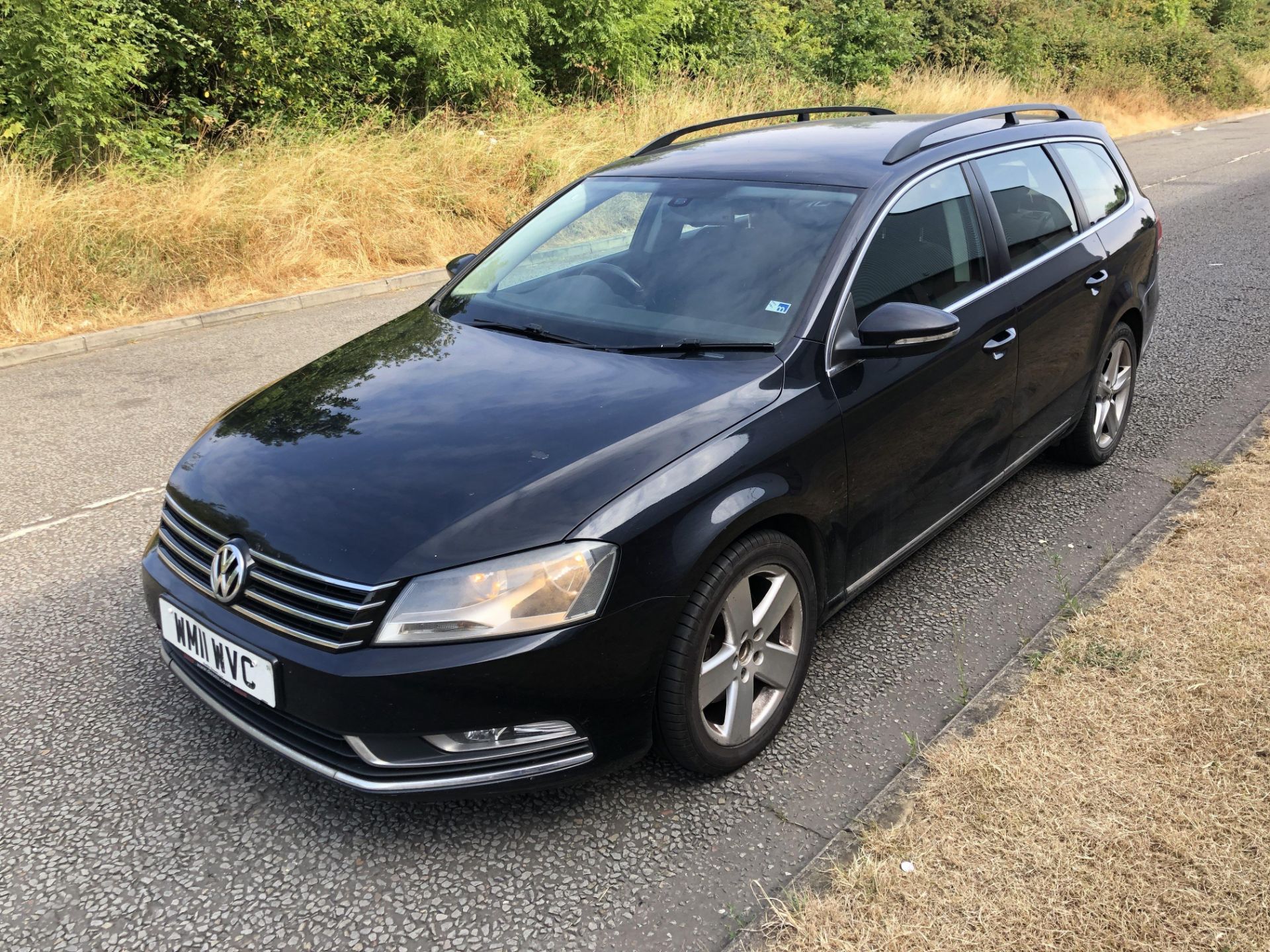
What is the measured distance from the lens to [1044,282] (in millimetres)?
4125

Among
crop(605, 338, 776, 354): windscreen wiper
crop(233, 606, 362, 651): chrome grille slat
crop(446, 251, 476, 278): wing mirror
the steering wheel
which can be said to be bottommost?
crop(233, 606, 362, 651): chrome grille slat

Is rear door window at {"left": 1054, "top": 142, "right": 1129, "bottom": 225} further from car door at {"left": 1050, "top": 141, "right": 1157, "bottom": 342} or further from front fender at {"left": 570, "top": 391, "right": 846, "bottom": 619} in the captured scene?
front fender at {"left": 570, "top": 391, "right": 846, "bottom": 619}

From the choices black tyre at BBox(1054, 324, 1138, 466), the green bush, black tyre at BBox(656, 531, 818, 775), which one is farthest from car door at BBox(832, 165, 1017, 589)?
the green bush

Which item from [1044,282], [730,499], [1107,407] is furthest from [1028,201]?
[730,499]

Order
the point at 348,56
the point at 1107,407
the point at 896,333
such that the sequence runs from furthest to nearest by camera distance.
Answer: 1. the point at 348,56
2. the point at 1107,407
3. the point at 896,333

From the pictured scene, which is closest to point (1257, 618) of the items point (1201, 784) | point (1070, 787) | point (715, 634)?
point (1201, 784)

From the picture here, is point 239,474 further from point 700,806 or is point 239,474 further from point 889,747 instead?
point 889,747

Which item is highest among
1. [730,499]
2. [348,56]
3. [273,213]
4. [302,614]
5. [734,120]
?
[734,120]

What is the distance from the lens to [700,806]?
2805 mm

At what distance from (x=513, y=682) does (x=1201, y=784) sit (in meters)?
1.81

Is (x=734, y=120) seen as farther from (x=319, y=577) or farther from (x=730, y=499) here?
(x=319, y=577)

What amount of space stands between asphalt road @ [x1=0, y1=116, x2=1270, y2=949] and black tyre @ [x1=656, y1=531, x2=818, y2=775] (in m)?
0.15

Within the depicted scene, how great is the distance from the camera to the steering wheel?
3.51m

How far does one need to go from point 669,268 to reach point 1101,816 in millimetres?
2109
